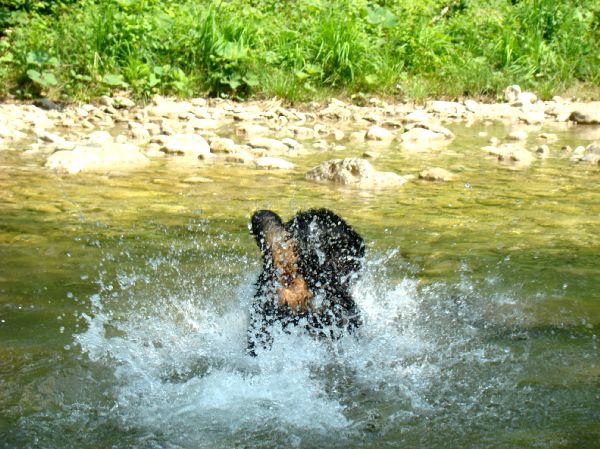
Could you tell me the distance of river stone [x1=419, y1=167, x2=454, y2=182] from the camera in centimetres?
783

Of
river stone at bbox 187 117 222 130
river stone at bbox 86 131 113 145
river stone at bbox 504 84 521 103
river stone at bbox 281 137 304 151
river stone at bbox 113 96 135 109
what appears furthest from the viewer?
river stone at bbox 504 84 521 103

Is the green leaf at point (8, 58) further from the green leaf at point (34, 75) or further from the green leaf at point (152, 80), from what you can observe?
the green leaf at point (152, 80)

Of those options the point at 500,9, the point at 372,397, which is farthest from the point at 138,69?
the point at 372,397

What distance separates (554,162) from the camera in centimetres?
885

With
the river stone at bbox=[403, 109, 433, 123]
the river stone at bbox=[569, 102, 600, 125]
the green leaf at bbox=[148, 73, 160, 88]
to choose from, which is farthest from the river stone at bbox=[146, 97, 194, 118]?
the river stone at bbox=[569, 102, 600, 125]

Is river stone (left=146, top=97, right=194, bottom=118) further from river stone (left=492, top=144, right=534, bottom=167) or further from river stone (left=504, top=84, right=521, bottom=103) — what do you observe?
river stone (left=504, top=84, right=521, bottom=103)

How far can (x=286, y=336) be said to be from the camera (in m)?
3.44

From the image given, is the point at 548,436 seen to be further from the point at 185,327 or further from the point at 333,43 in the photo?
the point at 333,43

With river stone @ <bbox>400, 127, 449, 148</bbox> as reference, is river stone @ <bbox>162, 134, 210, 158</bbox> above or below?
below

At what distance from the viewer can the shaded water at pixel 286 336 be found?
307 centimetres

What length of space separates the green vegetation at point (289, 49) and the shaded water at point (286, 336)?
5.45 meters

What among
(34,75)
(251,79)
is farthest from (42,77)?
(251,79)

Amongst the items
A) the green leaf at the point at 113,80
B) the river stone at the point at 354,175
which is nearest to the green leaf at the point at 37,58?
the green leaf at the point at 113,80

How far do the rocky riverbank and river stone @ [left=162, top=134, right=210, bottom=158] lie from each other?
11 millimetres
